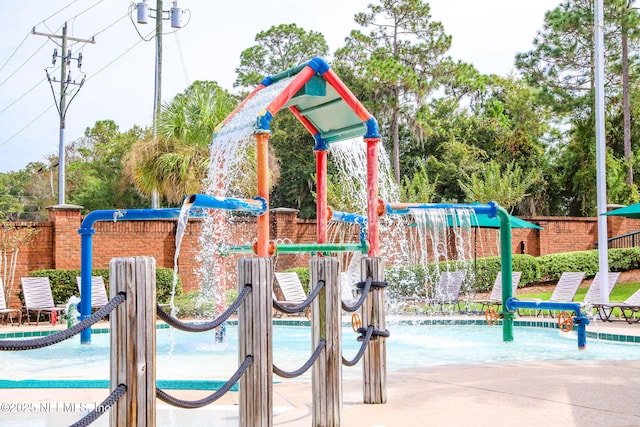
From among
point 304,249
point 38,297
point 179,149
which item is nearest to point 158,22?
point 179,149

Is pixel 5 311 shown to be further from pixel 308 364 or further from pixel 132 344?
pixel 132 344

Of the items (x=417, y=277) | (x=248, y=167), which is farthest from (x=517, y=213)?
(x=248, y=167)

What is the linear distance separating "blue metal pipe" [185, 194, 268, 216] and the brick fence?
11.1 meters

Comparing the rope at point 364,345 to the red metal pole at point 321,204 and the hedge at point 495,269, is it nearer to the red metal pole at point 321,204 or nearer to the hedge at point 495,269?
the red metal pole at point 321,204

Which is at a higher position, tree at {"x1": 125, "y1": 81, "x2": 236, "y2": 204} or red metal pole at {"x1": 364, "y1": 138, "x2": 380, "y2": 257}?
tree at {"x1": 125, "y1": 81, "x2": 236, "y2": 204}

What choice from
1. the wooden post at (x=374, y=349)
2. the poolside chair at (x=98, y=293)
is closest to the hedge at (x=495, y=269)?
the poolside chair at (x=98, y=293)

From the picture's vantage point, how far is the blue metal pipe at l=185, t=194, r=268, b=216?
7215 mm

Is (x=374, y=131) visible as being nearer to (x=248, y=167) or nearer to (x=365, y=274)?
(x=365, y=274)

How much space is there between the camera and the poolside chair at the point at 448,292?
54.4ft

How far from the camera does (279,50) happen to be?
42.2 meters

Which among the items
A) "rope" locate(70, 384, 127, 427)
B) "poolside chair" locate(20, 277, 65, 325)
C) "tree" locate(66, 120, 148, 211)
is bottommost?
"poolside chair" locate(20, 277, 65, 325)

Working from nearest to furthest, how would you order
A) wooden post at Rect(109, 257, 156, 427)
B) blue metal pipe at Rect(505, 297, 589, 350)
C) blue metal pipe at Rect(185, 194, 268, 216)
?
wooden post at Rect(109, 257, 156, 427)
blue metal pipe at Rect(185, 194, 268, 216)
blue metal pipe at Rect(505, 297, 589, 350)

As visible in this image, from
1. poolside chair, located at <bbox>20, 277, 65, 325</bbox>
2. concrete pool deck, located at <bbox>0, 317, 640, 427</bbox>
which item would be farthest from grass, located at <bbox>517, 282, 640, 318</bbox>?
concrete pool deck, located at <bbox>0, 317, 640, 427</bbox>

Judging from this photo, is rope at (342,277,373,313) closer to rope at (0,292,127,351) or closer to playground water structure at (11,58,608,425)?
playground water structure at (11,58,608,425)
